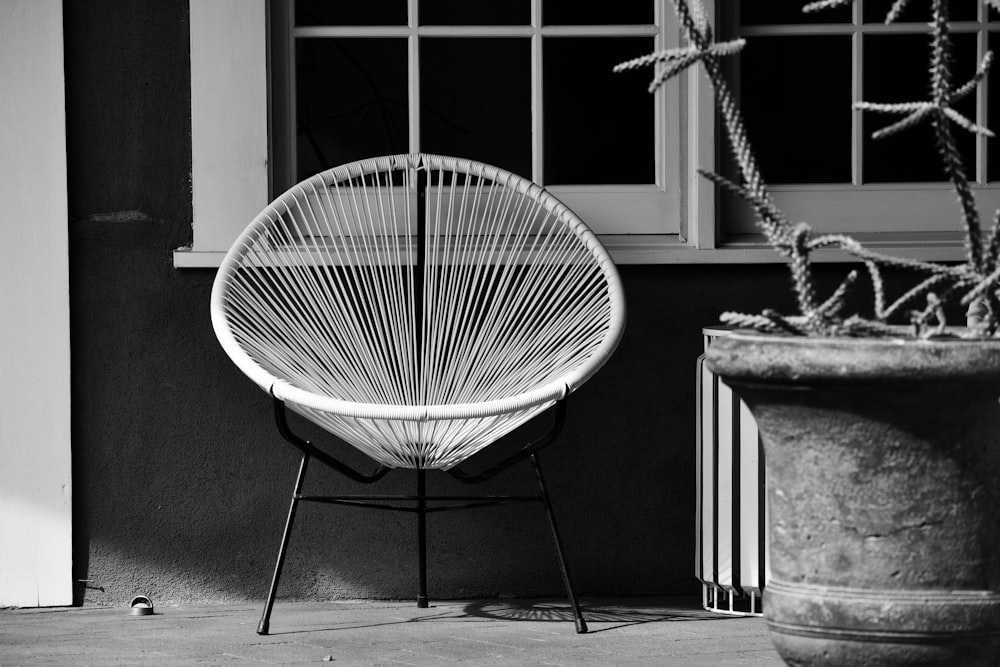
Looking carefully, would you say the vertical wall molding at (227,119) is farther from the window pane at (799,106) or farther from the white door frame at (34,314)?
the window pane at (799,106)

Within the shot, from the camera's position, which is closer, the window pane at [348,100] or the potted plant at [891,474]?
the potted plant at [891,474]

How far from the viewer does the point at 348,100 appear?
3.26m

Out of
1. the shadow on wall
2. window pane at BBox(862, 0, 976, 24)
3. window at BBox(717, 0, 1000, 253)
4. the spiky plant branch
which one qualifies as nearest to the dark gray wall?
the shadow on wall

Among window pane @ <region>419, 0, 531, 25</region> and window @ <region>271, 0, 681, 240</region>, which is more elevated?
window pane @ <region>419, 0, 531, 25</region>

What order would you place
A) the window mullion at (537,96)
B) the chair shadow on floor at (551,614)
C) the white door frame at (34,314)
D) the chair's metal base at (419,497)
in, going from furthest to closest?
the window mullion at (537,96) → the white door frame at (34,314) → the chair shadow on floor at (551,614) → the chair's metal base at (419,497)

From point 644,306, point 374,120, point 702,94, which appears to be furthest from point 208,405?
point 702,94

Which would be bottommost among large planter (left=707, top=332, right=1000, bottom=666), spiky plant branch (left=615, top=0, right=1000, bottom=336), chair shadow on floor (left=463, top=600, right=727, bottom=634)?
chair shadow on floor (left=463, top=600, right=727, bottom=634)

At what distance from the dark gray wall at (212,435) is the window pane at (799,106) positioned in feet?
1.09

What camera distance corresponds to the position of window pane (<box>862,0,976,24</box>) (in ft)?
10.9

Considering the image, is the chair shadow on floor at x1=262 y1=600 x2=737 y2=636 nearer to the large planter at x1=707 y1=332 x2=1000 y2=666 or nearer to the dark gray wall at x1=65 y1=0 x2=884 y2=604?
the dark gray wall at x1=65 y1=0 x2=884 y2=604

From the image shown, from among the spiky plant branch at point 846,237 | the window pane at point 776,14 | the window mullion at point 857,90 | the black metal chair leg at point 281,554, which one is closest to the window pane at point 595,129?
the window pane at point 776,14

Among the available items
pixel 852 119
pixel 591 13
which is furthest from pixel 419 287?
pixel 852 119

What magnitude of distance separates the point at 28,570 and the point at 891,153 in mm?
2347

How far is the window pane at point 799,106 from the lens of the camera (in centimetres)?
330
